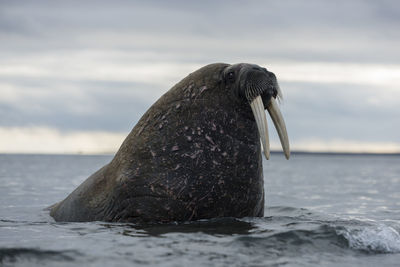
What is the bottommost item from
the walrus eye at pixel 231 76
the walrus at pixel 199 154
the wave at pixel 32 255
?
the wave at pixel 32 255

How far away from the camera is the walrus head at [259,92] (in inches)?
313

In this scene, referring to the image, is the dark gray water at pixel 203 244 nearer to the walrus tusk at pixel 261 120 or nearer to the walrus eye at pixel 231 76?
the walrus tusk at pixel 261 120

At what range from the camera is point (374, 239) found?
7.31m

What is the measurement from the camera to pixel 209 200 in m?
8.23

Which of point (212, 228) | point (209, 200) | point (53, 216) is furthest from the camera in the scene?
point (53, 216)

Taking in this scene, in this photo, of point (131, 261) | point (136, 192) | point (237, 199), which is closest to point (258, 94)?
point (237, 199)

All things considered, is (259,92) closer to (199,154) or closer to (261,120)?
(261,120)

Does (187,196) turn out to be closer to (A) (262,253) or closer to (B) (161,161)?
(B) (161,161)

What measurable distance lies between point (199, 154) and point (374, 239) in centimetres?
243

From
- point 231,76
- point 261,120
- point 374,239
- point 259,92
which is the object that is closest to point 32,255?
point 261,120

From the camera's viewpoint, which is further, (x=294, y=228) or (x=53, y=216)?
(x=53, y=216)

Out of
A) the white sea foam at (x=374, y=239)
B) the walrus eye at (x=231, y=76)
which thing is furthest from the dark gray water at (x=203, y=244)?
the walrus eye at (x=231, y=76)

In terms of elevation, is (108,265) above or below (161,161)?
below

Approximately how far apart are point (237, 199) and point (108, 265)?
9.48 feet
